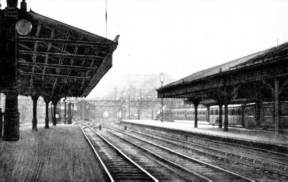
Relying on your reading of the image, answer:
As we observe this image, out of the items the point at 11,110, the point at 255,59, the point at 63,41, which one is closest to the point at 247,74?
the point at 255,59

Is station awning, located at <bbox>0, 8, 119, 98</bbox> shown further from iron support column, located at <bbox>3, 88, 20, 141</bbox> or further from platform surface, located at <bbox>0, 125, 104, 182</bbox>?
platform surface, located at <bbox>0, 125, 104, 182</bbox>

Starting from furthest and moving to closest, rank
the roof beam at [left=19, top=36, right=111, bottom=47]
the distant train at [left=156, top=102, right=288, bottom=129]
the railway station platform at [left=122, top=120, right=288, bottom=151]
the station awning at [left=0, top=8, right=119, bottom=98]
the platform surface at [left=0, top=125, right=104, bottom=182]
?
1. the distant train at [left=156, top=102, right=288, bottom=129]
2. the railway station platform at [left=122, top=120, right=288, bottom=151]
3. the roof beam at [left=19, top=36, right=111, bottom=47]
4. the station awning at [left=0, top=8, right=119, bottom=98]
5. the platform surface at [left=0, top=125, right=104, bottom=182]

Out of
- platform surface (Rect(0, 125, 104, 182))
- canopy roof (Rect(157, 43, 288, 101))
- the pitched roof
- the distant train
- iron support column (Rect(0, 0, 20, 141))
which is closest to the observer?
platform surface (Rect(0, 125, 104, 182))

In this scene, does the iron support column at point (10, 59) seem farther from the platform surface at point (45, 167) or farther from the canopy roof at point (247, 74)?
the canopy roof at point (247, 74)

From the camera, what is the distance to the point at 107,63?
1428 centimetres

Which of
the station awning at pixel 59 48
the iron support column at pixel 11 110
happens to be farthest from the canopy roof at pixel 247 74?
the iron support column at pixel 11 110

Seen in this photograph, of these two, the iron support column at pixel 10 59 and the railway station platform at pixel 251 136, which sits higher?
the iron support column at pixel 10 59

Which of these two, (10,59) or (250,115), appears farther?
(250,115)

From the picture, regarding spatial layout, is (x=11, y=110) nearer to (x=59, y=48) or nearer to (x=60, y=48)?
(x=59, y=48)

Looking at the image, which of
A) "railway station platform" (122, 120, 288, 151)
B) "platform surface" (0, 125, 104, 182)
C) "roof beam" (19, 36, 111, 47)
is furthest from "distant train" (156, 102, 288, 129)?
"platform surface" (0, 125, 104, 182)

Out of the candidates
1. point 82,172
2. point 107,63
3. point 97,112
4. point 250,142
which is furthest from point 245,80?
point 97,112

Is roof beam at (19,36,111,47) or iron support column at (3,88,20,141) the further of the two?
roof beam at (19,36,111,47)

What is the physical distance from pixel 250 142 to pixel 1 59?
1100cm

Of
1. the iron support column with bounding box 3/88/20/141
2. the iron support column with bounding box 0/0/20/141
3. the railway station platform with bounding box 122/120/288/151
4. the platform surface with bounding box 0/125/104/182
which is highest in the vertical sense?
the iron support column with bounding box 0/0/20/141
